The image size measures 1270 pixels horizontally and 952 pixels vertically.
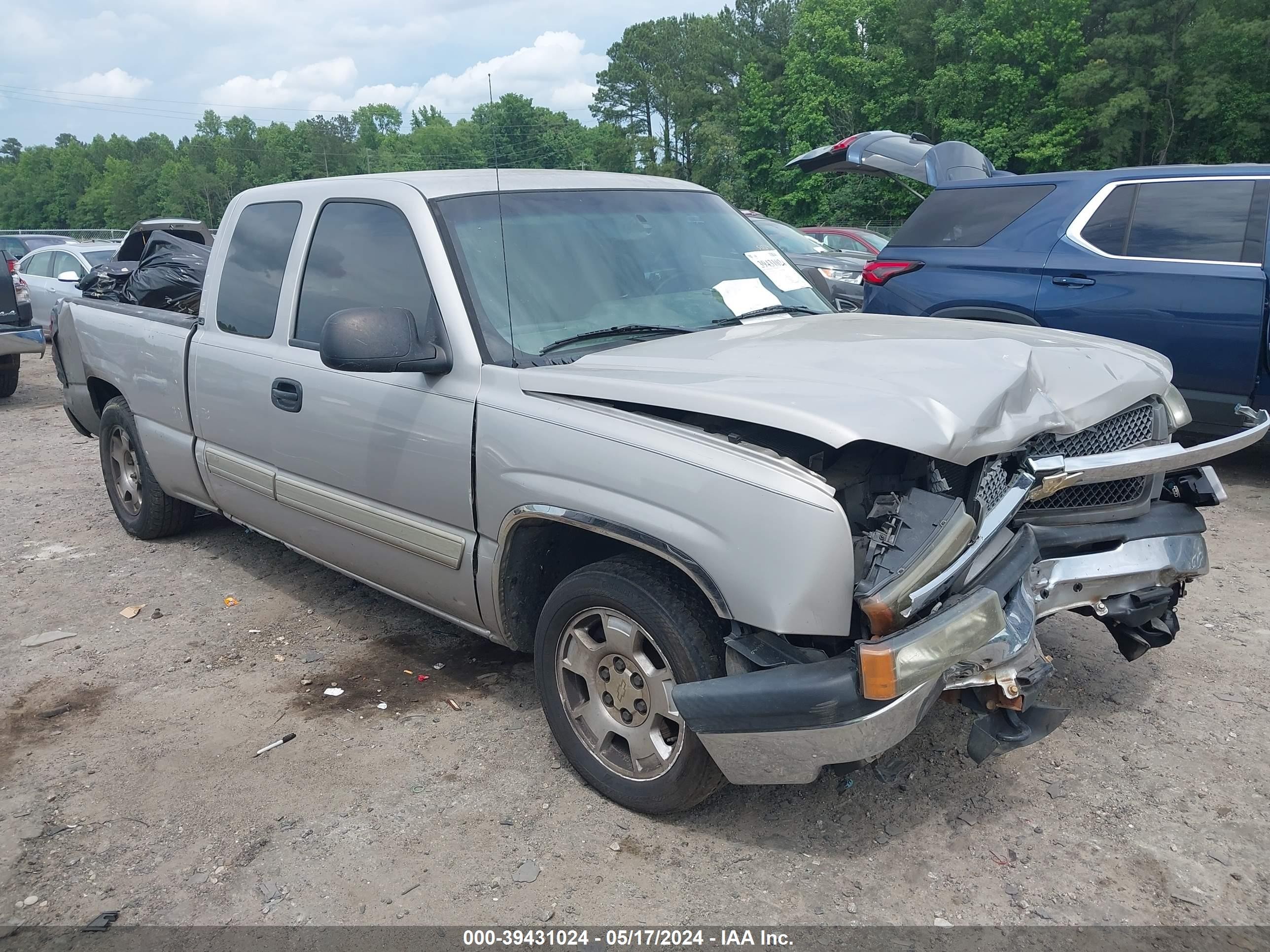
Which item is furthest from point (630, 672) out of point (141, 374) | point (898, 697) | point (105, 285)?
point (105, 285)

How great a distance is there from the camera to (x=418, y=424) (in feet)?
11.5

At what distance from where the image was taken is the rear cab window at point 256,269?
438cm

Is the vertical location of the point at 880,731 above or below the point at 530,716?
above

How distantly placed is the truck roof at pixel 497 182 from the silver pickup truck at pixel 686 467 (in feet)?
0.09

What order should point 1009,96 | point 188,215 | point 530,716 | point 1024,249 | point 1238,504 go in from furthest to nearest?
point 188,215, point 1009,96, point 1024,249, point 1238,504, point 530,716

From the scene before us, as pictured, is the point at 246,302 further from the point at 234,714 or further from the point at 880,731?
the point at 880,731

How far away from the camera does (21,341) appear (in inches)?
445

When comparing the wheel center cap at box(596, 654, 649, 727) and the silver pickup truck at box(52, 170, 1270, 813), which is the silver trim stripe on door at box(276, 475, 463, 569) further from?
the wheel center cap at box(596, 654, 649, 727)

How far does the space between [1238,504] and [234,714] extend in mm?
5662

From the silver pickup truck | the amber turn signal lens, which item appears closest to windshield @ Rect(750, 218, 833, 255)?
Answer: the silver pickup truck

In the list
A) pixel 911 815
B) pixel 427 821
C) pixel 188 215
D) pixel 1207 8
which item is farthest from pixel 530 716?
pixel 188 215

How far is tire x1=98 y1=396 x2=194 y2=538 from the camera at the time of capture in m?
5.67

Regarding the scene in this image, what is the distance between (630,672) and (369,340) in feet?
4.39

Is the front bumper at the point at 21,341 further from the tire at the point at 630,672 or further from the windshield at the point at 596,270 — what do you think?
the tire at the point at 630,672
